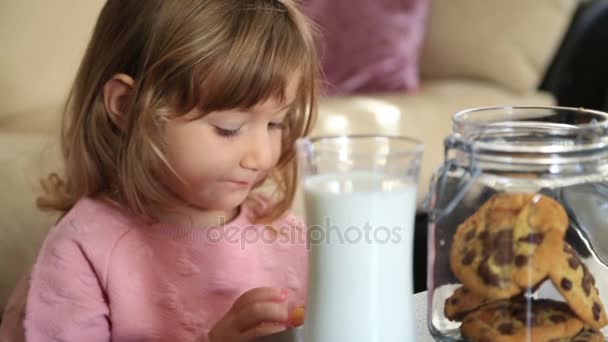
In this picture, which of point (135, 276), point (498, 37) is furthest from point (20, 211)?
point (498, 37)

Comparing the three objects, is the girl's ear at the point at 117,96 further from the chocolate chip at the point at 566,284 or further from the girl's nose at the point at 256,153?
the chocolate chip at the point at 566,284

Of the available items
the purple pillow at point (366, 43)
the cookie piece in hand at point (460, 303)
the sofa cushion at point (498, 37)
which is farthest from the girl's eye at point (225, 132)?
the sofa cushion at point (498, 37)

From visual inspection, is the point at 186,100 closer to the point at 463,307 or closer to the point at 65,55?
the point at 463,307

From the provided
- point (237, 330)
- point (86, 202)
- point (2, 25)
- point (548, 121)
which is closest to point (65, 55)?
point (2, 25)

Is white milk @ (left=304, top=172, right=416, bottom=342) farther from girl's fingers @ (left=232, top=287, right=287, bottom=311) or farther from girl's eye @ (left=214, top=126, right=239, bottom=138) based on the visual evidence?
girl's eye @ (left=214, top=126, right=239, bottom=138)

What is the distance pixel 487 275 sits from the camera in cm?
69

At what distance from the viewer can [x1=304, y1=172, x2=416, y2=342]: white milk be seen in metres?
0.65

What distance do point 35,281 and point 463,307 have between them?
0.55m

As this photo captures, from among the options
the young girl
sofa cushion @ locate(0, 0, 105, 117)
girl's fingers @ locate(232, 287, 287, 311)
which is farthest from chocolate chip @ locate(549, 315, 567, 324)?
sofa cushion @ locate(0, 0, 105, 117)

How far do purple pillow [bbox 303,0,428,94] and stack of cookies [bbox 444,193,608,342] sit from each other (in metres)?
1.55

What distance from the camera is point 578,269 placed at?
699mm

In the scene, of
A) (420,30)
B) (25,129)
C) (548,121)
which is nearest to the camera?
(548,121)

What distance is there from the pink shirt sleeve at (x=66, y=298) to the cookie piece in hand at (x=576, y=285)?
57cm

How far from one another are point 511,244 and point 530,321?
0.07m
